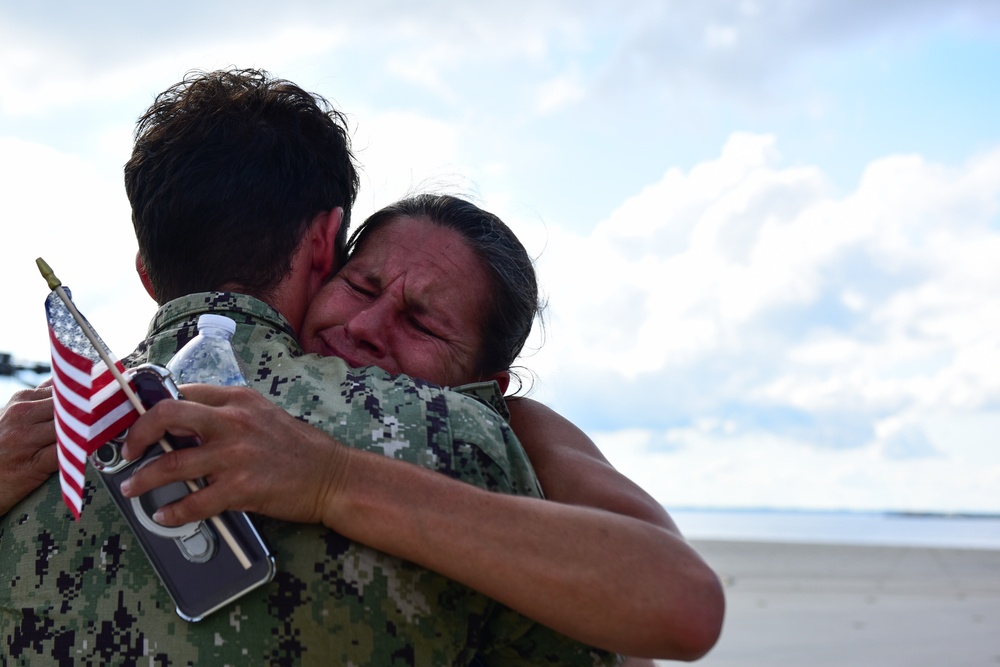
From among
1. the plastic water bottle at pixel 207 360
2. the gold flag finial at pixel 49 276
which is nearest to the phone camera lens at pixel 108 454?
the plastic water bottle at pixel 207 360

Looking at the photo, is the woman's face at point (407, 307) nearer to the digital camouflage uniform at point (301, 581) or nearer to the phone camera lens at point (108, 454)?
the digital camouflage uniform at point (301, 581)

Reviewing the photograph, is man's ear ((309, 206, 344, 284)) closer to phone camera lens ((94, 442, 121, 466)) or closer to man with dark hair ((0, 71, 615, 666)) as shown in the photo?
man with dark hair ((0, 71, 615, 666))

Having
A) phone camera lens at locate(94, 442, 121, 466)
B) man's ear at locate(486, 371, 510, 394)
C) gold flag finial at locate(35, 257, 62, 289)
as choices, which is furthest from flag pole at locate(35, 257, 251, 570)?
man's ear at locate(486, 371, 510, 394)

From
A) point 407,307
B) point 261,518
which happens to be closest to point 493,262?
point 407,307

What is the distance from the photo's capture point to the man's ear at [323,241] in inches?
107

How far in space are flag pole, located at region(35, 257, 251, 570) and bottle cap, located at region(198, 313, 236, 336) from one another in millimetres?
238

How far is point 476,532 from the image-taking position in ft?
6.45

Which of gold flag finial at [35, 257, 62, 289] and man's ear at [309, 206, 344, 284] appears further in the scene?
man's ear at [309, 206, 344, 284]

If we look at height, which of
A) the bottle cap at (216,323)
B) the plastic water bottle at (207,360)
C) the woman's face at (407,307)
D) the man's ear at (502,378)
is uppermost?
the bottle cap at (216,323)

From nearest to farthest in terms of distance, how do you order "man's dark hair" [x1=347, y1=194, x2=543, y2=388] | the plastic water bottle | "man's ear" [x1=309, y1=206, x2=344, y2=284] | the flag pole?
the flag pole < the plastic water bottle < "man's ear" [x1=309, y1=206, x2=344, y2=284] < "man's dark hair" [x1=347, y1=194, x2=543, y2=388]

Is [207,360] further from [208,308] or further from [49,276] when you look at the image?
[49,276]

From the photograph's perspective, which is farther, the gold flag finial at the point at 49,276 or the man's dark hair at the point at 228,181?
the man's dark hair at the point at 228,181

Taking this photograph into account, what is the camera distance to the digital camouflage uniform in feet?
6.56

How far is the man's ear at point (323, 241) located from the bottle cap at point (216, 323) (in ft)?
1.70
